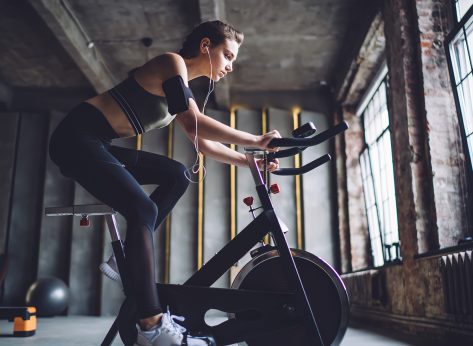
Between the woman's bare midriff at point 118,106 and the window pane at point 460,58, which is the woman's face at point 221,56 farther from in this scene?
the window pane at point 460,58

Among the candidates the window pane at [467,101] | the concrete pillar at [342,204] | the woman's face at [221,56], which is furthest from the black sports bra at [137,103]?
the concrete pillar at [342,204]

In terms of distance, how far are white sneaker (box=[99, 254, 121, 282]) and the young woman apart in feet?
0.86

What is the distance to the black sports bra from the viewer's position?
1825mm

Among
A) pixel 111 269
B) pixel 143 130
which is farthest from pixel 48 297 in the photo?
pixel 143 130

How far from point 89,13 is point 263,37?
2078mm

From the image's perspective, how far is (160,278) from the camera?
6695mm

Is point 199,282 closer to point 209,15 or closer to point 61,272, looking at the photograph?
point 209,15

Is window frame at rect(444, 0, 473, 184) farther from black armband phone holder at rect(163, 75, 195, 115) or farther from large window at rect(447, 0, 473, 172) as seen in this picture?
black armband phone holder at rect(163, 75, 195, 115)

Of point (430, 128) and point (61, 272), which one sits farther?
point (61, 272)

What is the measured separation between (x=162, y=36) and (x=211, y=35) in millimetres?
4197

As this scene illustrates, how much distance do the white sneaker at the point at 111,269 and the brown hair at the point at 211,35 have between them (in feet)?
3.03

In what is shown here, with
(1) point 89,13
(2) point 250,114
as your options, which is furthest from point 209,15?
(2) point 250,114

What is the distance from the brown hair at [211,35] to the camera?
1.91 m

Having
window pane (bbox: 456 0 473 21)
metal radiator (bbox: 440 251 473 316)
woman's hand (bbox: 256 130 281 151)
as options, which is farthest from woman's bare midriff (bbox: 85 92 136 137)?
window pane (bbox: 456 0 473 21)
